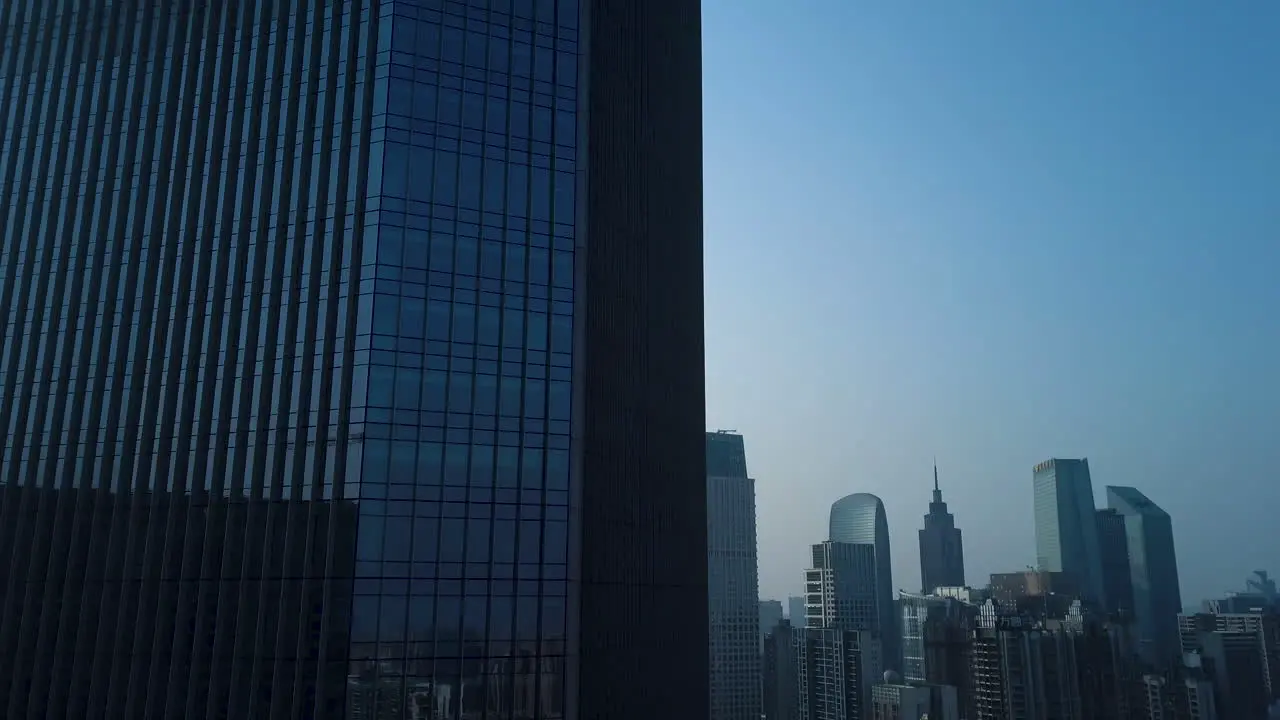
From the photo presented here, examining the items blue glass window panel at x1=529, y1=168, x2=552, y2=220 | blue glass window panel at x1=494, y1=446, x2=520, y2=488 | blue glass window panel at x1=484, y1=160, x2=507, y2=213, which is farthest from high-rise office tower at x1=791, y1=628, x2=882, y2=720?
blue glass window panel at x1=484, y1=160, x2=507, y2=213

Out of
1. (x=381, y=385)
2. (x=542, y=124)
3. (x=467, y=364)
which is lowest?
(x=381, y=385)

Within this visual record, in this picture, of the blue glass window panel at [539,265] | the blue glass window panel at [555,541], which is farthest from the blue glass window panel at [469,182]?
the blue glass window panel at [555,541]

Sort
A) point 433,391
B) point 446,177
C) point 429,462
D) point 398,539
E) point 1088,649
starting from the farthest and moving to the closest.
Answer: point 1088,649 → point 446,177 → point 433,391 → point 429,462 → point 398,539

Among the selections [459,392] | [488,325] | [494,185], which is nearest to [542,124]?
[494,185]

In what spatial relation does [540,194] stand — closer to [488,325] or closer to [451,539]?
[488,325]

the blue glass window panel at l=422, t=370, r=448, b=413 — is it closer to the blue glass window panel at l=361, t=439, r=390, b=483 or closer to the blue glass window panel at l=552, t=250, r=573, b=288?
the blue glass window panel at l=361, t=439, r=390, b=483

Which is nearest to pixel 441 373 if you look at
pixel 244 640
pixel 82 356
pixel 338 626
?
pixel 338 626
